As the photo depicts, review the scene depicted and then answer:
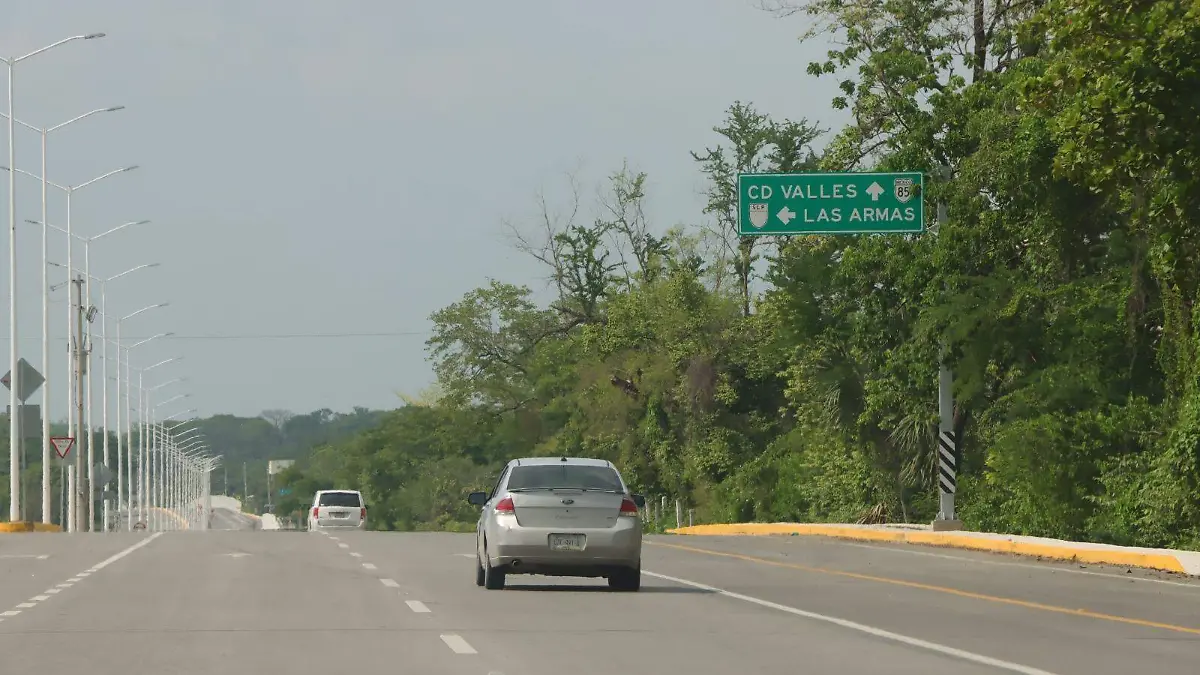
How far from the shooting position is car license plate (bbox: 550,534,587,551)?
22.1 m

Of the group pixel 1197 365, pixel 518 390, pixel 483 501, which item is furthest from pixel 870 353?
pixel 518 390

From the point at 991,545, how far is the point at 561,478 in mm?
13446

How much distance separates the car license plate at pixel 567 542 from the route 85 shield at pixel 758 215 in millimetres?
17122

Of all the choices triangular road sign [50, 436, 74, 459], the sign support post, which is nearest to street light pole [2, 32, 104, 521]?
triangular road sign [50, 436, 74, 459]

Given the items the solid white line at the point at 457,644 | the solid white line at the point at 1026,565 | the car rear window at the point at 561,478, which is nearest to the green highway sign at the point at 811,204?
the solid white line at the point at 1026,565

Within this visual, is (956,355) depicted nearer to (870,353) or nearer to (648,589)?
(870,353)

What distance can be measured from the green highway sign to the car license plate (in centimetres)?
1666

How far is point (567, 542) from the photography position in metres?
22.2

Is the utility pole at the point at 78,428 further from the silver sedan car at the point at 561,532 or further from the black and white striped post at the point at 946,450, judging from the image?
the silver sedan car at the point at 561,532

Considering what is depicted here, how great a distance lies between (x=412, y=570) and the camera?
27.3 metres

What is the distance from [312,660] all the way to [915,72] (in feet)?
104

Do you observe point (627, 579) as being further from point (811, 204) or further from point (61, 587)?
point (811, 204)

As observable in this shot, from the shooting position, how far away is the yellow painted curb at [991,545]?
27562mm

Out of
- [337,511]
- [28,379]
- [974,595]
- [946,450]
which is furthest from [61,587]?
[28,379]
